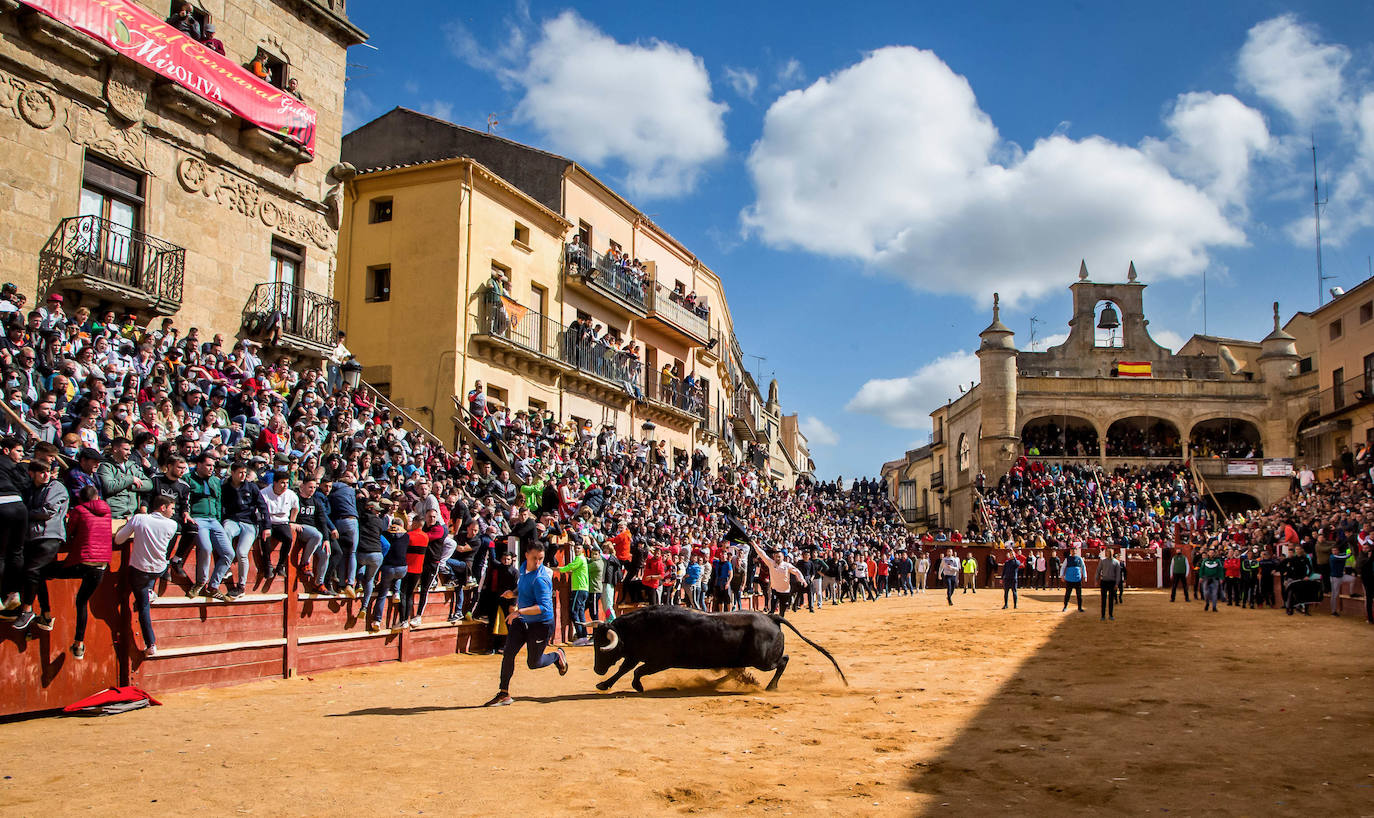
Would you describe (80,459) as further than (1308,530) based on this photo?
No

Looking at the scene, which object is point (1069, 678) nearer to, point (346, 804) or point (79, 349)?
point (346, 804)

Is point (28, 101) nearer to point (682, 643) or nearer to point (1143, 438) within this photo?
point (682, 643)

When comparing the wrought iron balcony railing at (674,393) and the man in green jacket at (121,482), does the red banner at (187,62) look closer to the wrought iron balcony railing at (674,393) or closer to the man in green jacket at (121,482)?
the man in green jacket at (121,482)

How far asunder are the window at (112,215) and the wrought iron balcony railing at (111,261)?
2 centimetres

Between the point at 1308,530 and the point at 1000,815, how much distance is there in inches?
1038

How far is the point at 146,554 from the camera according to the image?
33.7 feet

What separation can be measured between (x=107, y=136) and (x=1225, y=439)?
57719 millimetres

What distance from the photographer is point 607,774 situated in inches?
293

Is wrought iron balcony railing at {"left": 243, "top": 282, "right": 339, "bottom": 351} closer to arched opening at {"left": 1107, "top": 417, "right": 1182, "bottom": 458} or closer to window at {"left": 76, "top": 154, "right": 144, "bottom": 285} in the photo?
window at {"left": 76, "top": 154, "right": 144, "bottom": 285}

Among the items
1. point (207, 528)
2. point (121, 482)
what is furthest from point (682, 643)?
point (121, 482)

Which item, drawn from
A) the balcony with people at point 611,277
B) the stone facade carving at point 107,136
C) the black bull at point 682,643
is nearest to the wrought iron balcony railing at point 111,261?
the stone facade carving at point 107,136

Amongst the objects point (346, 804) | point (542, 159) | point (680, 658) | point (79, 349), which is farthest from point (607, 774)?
point (542, 159)


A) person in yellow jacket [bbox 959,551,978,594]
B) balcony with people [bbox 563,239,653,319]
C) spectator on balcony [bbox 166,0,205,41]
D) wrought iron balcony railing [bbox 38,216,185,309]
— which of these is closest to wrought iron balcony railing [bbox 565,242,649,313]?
balcony with people [bbox 563,239,653,319]

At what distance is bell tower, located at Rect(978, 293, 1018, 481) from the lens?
177ft
